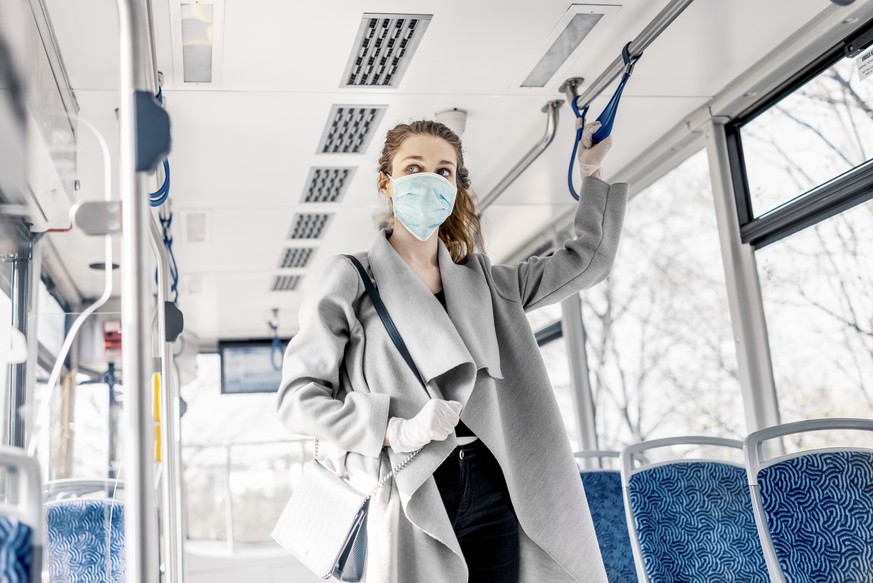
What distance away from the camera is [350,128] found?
3.79m

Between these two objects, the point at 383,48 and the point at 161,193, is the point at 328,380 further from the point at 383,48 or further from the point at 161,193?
the point at 383,48

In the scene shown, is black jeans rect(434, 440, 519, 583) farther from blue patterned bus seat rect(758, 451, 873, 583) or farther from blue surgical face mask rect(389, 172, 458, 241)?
blue patterned bus seat rect(758, 451, 873, 583)

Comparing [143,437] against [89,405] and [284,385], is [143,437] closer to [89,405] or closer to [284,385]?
[284,385]

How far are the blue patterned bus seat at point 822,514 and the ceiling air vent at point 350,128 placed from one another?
207 cm

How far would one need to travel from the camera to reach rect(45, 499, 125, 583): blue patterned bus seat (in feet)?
4.26

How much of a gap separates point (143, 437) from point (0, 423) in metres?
0.33

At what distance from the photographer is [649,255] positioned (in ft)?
15.3

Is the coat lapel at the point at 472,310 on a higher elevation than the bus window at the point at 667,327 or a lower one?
lower

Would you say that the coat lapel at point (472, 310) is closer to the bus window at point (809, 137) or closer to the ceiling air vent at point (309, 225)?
the bus window at point (809, 137)

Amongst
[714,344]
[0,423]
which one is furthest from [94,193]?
[714,344]

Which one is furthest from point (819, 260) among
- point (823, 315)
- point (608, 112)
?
point (608, 112)

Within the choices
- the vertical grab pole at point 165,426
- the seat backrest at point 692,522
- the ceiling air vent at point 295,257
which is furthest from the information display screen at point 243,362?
the seat backrest at point 692,522

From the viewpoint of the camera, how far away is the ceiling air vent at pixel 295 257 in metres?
5.76

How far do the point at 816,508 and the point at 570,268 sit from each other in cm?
110
